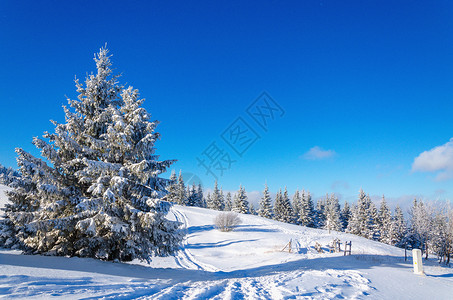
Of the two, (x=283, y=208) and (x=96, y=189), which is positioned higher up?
(x=96, y=189)

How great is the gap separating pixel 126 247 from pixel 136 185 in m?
2.32

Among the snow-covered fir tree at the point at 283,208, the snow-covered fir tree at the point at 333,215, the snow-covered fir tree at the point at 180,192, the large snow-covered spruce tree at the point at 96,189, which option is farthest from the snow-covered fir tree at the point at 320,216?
the large snow-covered spruce tree at the point at 96,189

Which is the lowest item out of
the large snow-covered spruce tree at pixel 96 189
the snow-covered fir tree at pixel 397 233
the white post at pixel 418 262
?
the snow-covered fir tree at pixel 397 233

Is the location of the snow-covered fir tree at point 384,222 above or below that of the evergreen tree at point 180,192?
below

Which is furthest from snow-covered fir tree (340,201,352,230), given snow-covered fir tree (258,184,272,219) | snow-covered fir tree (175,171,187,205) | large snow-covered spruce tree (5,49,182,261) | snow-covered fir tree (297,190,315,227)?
large snow-covered spruce tree (5,49,182,261)

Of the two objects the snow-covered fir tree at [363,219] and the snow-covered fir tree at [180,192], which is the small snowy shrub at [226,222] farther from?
the snow-covered fir tree at [363,219]

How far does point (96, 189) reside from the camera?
7.98 m

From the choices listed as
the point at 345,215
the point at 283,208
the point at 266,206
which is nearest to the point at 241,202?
the point at 266,206

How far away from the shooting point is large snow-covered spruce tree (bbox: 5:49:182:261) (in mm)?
8273

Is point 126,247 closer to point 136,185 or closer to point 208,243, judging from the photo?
point 136,185

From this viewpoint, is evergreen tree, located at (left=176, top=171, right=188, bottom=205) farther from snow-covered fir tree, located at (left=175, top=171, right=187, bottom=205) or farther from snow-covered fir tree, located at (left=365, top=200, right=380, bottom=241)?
snow-covered fir tree, located at (left=365, top=200, right=380, bottom=241)

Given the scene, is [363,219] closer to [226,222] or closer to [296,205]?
[296,205]

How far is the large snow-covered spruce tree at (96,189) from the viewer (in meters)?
8.27

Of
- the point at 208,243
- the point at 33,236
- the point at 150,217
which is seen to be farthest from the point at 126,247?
the point at 208,243
